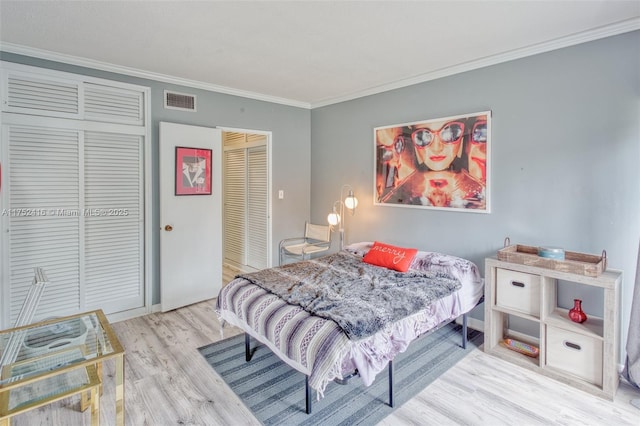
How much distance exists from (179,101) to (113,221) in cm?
145

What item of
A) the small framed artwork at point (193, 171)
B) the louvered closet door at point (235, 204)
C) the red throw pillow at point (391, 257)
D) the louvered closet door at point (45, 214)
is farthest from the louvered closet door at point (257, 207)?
the louvered closet door at point (45, 214)

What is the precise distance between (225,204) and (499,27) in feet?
15.0

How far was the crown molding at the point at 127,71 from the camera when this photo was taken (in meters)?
2.86

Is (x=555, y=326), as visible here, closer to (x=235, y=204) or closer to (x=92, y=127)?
(x=92, y=127)

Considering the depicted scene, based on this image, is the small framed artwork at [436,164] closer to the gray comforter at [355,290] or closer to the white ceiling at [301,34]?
the white ceiling at [301,34]

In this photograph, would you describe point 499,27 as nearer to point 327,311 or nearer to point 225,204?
point 327,311

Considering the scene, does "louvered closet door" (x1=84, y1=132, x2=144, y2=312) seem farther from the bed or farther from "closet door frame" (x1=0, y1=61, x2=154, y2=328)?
the bed

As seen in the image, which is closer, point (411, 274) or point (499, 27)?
point (499, 27)

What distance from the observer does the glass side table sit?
1.49 m

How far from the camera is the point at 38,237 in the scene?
9.90 feet

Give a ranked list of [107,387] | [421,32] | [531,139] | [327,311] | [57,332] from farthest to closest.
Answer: [531,139] → [421,32] → [107,387] → [327,311] → [57,332]

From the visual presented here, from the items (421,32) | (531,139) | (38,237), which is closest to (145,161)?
(38,237)

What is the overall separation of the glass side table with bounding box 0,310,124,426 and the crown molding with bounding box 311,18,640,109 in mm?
3434

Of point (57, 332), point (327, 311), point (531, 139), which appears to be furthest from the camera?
point (531, 139)
